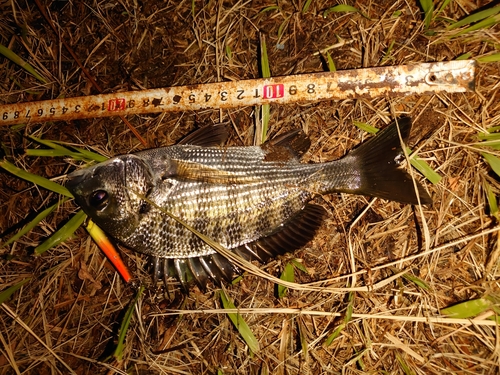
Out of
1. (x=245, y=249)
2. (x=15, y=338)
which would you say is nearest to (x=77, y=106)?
(x=245, y=249)

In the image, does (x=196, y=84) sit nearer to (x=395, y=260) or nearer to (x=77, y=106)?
(x=77, y=106)

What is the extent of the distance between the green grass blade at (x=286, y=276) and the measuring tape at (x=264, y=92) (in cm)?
145

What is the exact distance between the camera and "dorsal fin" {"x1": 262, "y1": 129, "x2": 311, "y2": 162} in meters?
2.64

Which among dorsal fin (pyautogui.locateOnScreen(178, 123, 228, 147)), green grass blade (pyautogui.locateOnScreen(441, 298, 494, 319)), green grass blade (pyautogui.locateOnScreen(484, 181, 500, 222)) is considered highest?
dorsal fin (pyautogui.locateOnScreen(178, 123, 228, 147))

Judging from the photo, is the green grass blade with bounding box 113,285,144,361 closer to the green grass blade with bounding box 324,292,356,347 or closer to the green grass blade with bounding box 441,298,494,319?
the green grass blade with bounding box 324,292,356,347

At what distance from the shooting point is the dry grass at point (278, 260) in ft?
8.50

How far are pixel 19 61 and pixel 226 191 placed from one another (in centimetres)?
250

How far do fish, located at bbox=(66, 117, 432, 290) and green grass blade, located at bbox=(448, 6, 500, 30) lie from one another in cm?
95

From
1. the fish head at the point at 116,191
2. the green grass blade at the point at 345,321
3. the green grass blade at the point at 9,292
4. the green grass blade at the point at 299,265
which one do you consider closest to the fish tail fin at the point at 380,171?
the green grass blade at the point at 299,265

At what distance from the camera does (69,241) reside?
2.99 metres

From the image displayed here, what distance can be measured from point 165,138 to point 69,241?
1.35 m

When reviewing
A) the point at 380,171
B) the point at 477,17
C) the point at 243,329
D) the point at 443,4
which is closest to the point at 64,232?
the point at 243,329

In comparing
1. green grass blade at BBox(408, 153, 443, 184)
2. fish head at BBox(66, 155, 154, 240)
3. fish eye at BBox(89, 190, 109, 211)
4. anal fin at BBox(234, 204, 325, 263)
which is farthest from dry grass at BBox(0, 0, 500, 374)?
fish eye at BBox(89, 190, 109, 211)

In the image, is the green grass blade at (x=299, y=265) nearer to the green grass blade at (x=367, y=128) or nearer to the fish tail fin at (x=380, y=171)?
the fish tail fin at (x=380, y=171)
